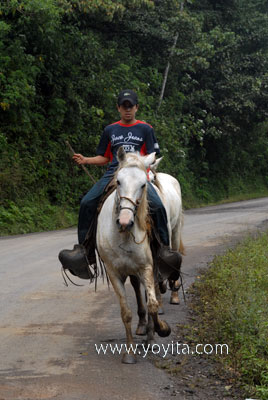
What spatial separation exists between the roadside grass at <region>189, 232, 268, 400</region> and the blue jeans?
104 centimetres

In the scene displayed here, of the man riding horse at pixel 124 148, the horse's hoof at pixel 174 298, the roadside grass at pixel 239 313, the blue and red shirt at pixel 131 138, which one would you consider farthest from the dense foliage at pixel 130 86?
the blue and red shirt at pixel 131 138

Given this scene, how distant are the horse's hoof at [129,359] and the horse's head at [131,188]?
1.19 m

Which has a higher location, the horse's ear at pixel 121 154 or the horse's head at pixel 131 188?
the horse's ear at pixel 121 154

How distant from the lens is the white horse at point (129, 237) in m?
5.43

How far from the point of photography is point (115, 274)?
5.91 meters

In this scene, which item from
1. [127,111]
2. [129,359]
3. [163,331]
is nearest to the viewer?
[129,359]

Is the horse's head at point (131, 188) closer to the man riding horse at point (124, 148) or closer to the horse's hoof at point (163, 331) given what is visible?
the man riding horse at point (124, 148)

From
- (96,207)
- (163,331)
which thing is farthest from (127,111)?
(163,331)

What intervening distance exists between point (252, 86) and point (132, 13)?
7.16 m

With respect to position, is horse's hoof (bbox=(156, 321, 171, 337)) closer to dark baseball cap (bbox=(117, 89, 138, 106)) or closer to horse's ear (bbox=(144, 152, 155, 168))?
horse's ear (bbox=(144, 152, 155, 168))

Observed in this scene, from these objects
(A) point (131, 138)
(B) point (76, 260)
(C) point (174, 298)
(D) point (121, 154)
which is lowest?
(C) point (174, 298)

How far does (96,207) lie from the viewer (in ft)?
21.2

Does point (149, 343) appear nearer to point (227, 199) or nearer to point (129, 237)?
point (129, 237)

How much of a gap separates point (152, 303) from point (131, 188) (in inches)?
43.6
